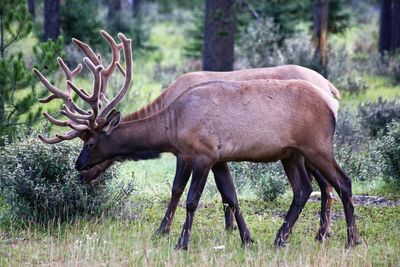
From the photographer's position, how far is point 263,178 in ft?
36.0

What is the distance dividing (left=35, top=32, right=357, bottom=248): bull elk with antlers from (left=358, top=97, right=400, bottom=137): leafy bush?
6777 mm

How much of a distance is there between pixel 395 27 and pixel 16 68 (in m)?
18.3

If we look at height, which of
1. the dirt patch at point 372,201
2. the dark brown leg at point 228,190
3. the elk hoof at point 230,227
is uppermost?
the dark brown leg at point 228,190

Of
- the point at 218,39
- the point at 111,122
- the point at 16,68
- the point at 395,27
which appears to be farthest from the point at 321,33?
the point at 111,122

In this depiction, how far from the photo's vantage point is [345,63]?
22812mm

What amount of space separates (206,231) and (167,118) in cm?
135

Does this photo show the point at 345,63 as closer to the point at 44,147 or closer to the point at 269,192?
the point at 269,192

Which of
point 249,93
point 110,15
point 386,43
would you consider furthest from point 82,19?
point 249,93

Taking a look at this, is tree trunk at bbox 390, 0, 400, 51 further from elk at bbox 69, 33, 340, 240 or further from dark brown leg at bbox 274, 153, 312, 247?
dark brown leg at bbox 274, 153, 312, 247

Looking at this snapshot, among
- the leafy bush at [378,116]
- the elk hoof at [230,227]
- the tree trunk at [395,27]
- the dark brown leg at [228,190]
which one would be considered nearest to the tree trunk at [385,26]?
the tree trunk at [395,27]

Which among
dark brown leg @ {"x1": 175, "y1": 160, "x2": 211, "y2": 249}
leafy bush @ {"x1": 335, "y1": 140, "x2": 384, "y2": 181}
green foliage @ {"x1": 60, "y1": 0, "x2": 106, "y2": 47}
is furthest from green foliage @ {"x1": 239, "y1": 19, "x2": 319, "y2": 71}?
dark brown leg @ {"x1": 175, "y1": 160, "x2": 211, "y2": 249}

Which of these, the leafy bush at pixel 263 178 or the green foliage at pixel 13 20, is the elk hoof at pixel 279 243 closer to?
the leafy bush at pixel 263 178

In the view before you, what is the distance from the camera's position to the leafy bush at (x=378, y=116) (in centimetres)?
1541

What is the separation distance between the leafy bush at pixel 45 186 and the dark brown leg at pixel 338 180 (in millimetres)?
2563
